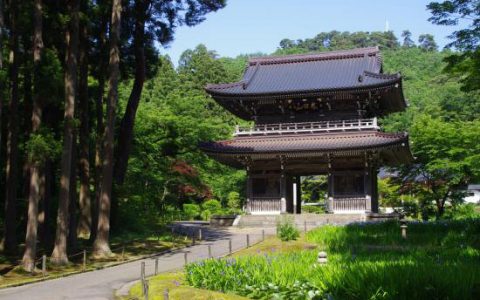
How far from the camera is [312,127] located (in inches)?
1168

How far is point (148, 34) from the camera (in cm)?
2445

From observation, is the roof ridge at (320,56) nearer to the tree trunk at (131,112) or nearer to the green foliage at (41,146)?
the tree trunk at (131,112)

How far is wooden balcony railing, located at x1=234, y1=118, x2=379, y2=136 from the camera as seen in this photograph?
28.7m

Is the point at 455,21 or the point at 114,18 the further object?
the point at 114,18

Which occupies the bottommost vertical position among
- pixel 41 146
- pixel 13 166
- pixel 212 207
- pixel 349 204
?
pixel 212 207

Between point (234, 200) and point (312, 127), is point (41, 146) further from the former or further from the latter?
point (234, 200)

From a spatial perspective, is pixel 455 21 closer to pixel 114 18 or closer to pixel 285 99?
pixel 114 18

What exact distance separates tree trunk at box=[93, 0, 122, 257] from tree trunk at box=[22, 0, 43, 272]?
9.24 ft

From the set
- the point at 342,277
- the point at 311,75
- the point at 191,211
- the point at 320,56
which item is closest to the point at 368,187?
the point at 311,75

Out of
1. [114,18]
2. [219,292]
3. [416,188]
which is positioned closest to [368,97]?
[416,188]

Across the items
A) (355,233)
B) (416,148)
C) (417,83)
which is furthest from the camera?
(417,83)

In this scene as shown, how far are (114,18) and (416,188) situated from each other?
2445 cm

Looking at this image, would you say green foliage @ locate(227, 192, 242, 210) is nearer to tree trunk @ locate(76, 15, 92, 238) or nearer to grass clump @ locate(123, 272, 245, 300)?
tree trunk @ locate(76, 15, 92, 238)

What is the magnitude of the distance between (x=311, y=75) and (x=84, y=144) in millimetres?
15814
